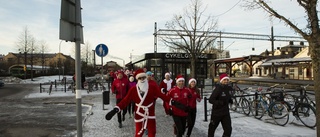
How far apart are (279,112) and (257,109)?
1.22 m

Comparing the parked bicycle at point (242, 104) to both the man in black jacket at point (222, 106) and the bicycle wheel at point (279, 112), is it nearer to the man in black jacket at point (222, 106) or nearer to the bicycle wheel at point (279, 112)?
the bicycle wheel at point (279, 112)

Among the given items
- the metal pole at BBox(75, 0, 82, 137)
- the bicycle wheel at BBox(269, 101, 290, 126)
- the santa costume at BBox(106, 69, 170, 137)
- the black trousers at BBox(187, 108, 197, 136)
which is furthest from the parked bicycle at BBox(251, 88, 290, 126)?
the metal pole at BBox(75, 0, 82, 137)

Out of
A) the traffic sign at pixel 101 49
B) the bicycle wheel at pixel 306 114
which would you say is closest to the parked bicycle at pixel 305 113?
the bicycle wheel at pixel 306 114

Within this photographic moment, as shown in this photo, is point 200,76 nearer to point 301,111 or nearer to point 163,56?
point 163,56

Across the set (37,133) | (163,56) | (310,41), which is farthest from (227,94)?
(163,56)

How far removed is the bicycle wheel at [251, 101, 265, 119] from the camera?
8.95 m

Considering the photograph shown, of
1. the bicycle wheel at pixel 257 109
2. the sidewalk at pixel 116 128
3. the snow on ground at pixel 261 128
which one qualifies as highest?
the bicycle wheel at pixel 257 109

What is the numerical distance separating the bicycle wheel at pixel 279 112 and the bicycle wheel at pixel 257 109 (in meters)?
0.56

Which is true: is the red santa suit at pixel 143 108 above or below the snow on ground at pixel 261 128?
above

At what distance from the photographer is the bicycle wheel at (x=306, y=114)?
7.48 meters

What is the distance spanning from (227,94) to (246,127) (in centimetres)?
242

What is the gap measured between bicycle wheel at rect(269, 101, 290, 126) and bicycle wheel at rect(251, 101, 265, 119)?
1.84ft

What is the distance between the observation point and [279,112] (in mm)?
8008

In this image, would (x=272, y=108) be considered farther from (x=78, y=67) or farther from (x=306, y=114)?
(x=78, y=67)
